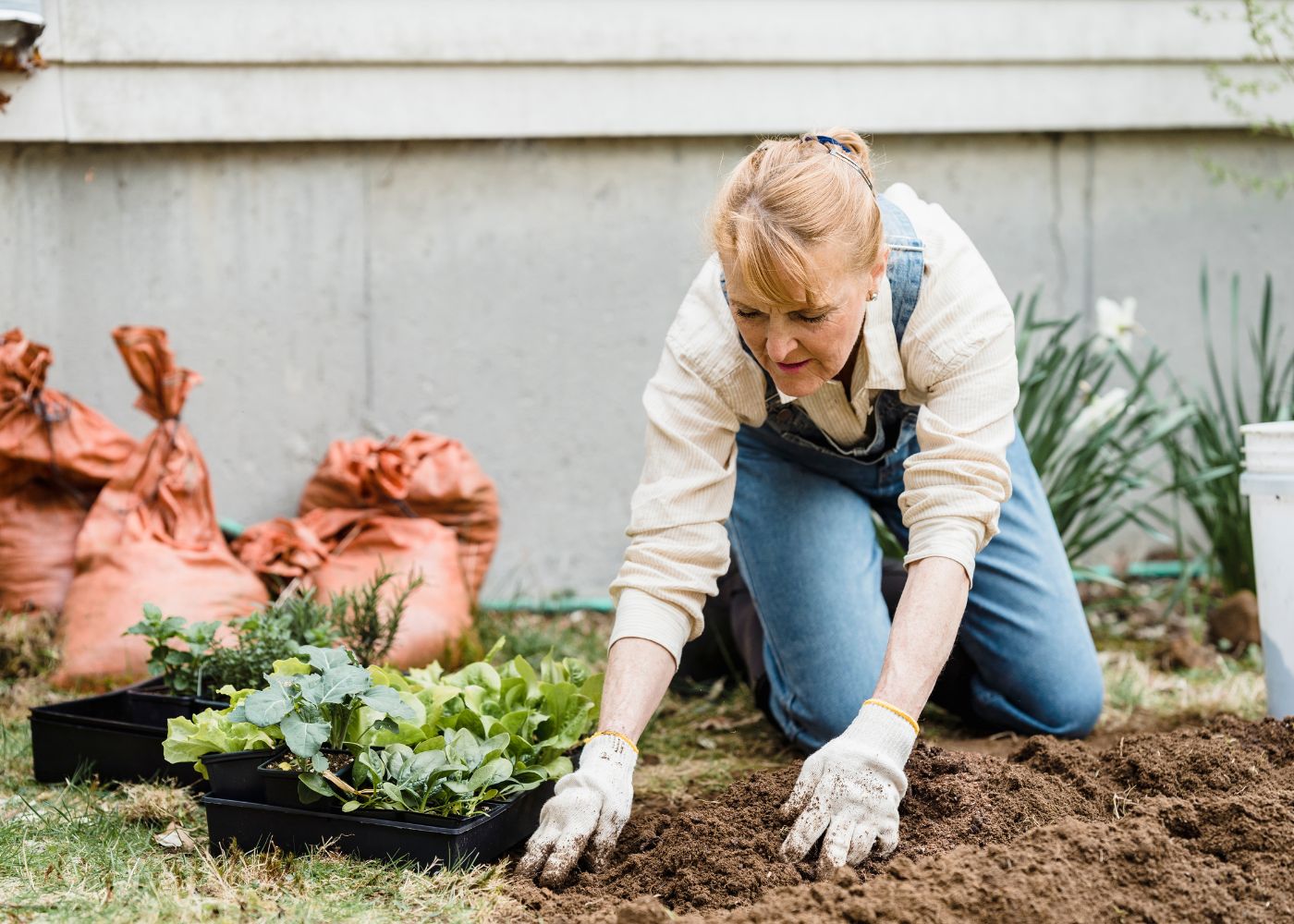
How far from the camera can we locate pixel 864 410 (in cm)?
223

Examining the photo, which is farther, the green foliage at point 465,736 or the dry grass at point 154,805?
the dry grass at point 154,805

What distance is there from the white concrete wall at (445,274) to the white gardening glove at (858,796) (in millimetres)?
1962

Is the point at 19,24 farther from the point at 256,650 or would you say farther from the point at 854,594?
the point at 854,594

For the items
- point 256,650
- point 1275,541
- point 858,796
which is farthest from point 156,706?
point 1275,541

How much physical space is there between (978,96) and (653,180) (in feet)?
3.31

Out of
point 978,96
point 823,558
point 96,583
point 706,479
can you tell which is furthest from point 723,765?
point 978,96

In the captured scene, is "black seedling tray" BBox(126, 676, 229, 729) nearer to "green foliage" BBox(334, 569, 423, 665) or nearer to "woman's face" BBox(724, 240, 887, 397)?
"green foliage" BBox(334, 569, 423, 665)

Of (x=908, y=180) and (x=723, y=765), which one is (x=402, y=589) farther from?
(x=908, y=180)

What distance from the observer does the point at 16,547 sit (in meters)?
3.01

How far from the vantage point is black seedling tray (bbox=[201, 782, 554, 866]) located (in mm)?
1776

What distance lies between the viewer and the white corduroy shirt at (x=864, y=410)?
198cm

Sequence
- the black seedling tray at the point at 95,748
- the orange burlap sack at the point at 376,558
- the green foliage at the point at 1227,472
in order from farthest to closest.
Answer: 1. the green foliage at the point at 1227,472
2. the orange burlap sack at the point at 376,558
3. the black seedling tray at the point at 95,748

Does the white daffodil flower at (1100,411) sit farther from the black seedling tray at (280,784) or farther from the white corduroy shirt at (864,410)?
the black seedling tray at (280,784)

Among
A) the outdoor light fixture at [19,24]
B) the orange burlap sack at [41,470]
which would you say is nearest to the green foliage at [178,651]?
the orange burlap sack at [41,470]
